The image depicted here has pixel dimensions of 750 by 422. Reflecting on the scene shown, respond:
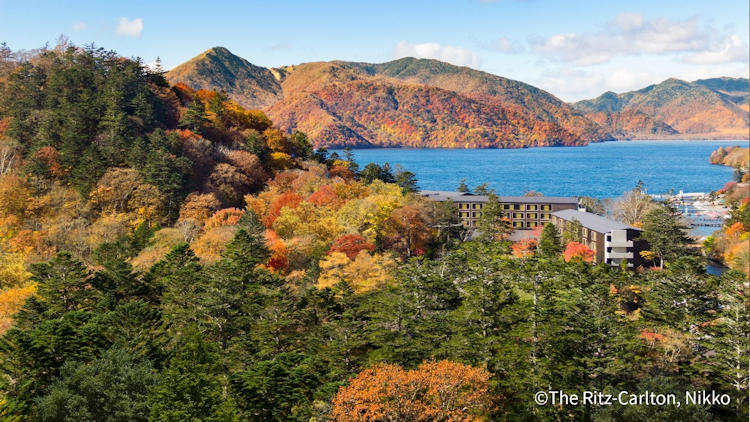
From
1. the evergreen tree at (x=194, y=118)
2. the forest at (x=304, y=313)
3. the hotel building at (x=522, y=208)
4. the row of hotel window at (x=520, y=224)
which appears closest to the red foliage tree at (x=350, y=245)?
the forest at (x=304, y=313)

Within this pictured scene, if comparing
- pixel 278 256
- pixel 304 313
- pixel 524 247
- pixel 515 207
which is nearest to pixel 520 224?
pixel 515 207

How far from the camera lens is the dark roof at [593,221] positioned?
6084 cm

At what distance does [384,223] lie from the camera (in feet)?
181

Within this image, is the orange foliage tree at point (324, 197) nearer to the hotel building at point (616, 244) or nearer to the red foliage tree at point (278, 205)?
the red foliage tree at point (278, 205)

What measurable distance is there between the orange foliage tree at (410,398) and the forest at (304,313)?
10cm

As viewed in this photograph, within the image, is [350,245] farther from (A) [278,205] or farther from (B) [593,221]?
(B) [593,221]

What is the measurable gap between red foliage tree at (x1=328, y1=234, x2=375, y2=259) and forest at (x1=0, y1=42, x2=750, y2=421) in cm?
15

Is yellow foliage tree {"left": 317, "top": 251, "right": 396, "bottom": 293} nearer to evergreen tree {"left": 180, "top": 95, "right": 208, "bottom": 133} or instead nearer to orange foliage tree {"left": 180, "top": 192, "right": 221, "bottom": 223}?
orange foliage tree {"left": 180, "top": 192, "right": 221, "bottom": 223}

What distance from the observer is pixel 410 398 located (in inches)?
824

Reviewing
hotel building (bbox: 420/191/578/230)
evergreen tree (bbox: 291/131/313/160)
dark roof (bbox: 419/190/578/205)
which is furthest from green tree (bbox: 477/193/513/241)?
evergreen tree (bbox: 291/131/313/160)

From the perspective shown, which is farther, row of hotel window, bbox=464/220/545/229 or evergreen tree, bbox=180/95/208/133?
row of hotel window, bbox=464/220/545/229

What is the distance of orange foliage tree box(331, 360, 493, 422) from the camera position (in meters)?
20.4

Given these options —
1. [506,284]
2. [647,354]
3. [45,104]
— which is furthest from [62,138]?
[647,354]

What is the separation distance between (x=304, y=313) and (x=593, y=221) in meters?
46.4
